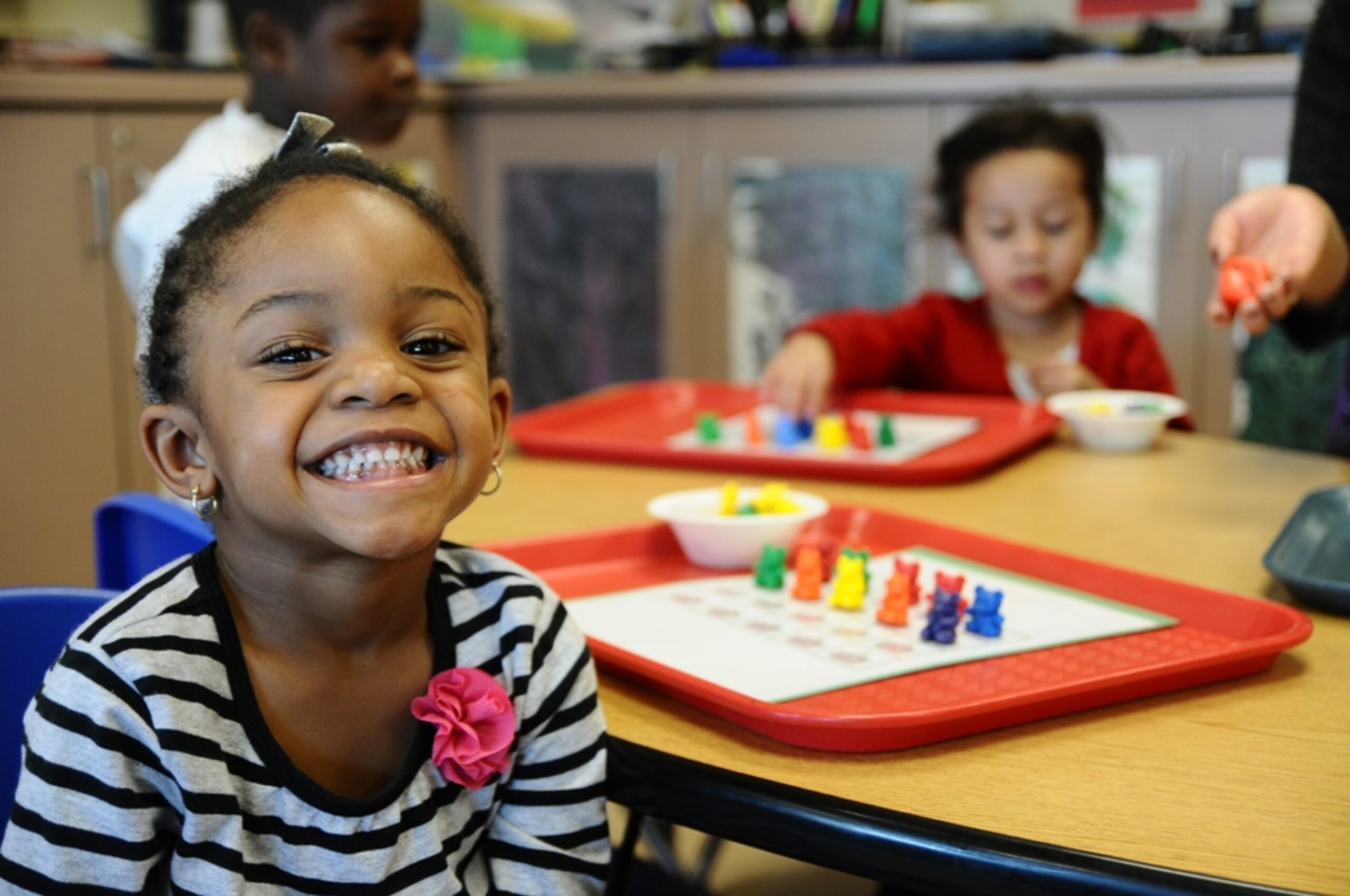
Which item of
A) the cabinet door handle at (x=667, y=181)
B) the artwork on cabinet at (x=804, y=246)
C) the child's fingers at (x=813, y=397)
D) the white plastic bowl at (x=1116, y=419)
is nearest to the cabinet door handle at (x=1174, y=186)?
the artwork on cabinet at (x=804, y=246)

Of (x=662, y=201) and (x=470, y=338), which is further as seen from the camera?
(x=662, y=201)

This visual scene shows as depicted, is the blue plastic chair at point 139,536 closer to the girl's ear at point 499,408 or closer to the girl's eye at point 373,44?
the girl's ear at point 499,408

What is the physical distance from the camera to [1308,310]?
4.84 ft

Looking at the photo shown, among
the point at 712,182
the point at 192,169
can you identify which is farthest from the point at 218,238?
the point at 712,182

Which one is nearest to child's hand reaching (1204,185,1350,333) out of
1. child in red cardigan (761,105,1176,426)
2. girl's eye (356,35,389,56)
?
child in red cardigan (761,105,1176,426)

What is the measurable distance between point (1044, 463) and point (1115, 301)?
4.86 feet

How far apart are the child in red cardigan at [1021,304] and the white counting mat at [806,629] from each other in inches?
32.9

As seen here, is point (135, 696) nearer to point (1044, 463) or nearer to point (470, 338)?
point (470, 338)

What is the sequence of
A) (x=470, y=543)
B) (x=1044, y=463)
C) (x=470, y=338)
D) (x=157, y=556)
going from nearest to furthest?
(x=470, y=338) → (x=157, y=556) → (x=470, y=543) → (x=1044, y=463)

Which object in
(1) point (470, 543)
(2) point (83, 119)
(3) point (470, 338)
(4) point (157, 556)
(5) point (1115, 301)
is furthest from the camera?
(5) point (1115, 301)

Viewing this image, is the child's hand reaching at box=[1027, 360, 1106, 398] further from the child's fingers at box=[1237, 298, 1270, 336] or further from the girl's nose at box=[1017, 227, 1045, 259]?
the child's fingers at box=[1237, 298, 1270, 336]

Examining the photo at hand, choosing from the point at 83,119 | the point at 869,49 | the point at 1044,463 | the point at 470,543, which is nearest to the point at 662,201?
the point at 869,49

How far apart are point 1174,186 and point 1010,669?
85.0 inches

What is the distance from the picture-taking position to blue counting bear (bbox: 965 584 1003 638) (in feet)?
2.89
